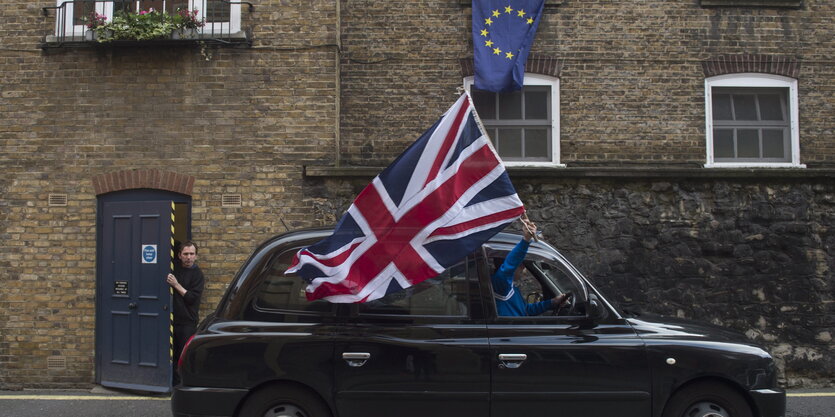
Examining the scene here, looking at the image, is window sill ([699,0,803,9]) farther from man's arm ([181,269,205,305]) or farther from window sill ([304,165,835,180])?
man's arm ([181,269,205,305])

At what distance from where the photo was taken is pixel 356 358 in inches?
184

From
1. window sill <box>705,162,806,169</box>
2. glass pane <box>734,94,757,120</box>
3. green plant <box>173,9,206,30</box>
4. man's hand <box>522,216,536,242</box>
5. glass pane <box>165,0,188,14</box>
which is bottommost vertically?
man's hand <box>522,216,536,242</box>

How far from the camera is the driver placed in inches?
Answer: 185

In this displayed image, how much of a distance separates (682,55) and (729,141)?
4.55ft

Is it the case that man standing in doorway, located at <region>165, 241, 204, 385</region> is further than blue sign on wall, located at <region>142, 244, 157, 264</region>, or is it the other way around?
blue sign on wall, located at <region>142, 244, 157, 264</region>

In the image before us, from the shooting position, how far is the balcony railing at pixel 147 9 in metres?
8.12

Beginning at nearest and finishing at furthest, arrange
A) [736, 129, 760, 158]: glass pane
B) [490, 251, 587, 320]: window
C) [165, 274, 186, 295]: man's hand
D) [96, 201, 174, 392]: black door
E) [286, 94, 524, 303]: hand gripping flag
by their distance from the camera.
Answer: [286, 94, 524, 303]: hand gripping flag, [490, 251, 587, 320]: window, [165, 274, 186, 295]: man's hand, [96, 201, 174, 392]: black door, [736, 129, 760, 158]: glass pane

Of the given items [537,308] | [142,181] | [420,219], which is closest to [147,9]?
[142,181]

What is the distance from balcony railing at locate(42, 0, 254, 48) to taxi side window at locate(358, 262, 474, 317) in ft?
16.0

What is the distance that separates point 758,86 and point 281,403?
7.77 m

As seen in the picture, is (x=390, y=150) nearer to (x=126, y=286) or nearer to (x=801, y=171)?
(x=126, y=286)

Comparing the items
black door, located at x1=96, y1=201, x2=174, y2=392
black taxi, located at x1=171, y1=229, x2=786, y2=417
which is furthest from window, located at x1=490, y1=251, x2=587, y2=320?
black door, located at x1=96, y1=201, x2=174, y2=392

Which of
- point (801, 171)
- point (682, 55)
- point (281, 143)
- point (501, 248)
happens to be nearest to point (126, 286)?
point (281, 143)

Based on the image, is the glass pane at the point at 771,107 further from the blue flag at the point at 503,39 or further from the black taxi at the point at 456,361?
the black taxi at the point at 456,361
